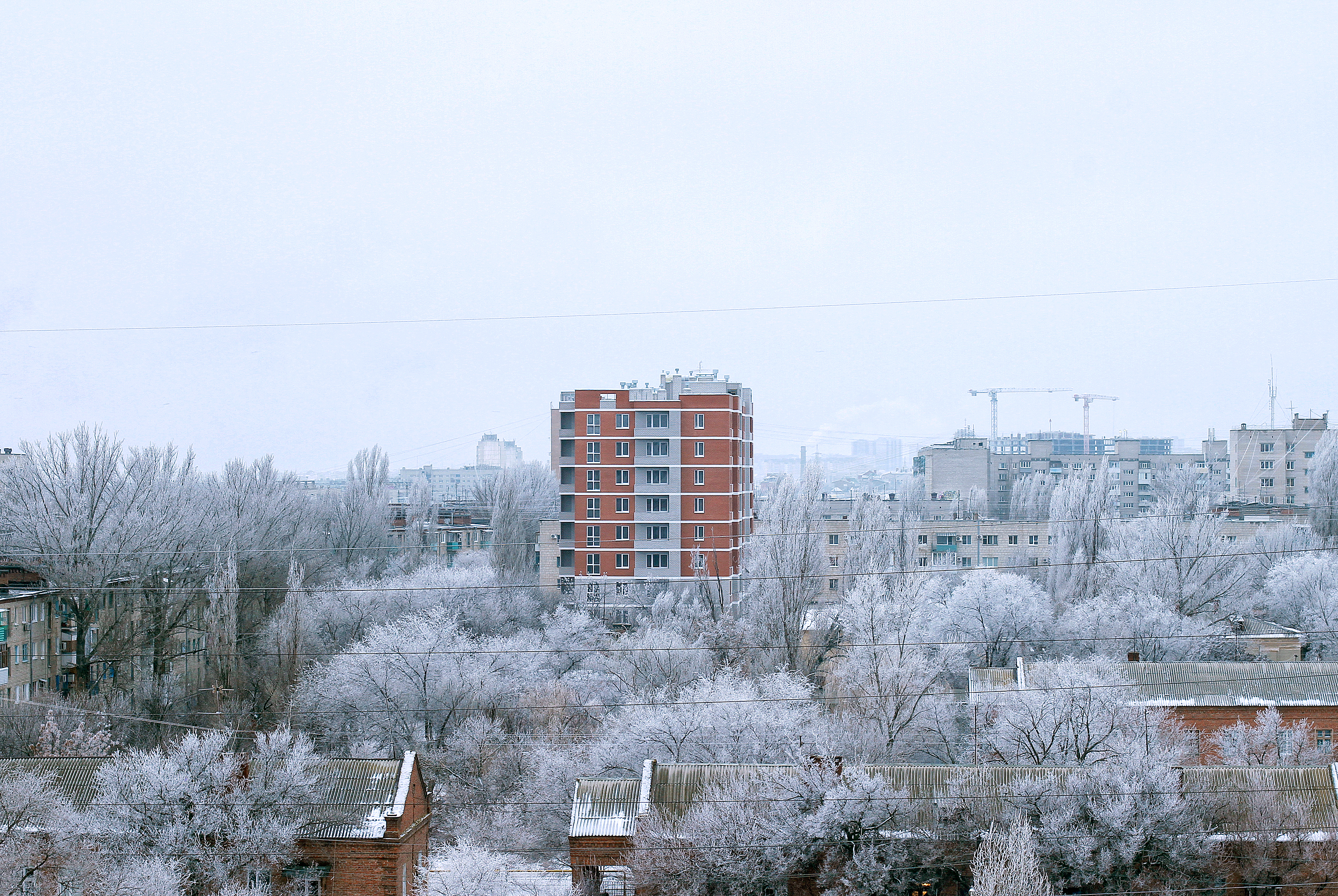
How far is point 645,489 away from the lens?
119 feet

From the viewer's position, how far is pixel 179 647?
31344 mm

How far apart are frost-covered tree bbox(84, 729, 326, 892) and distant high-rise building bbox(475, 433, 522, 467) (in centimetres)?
5578

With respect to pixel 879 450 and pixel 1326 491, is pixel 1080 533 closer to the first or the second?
pixel 1326 491

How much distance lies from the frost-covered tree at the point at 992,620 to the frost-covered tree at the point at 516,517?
1565 centimetres

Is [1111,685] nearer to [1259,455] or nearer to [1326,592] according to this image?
[1326,592]

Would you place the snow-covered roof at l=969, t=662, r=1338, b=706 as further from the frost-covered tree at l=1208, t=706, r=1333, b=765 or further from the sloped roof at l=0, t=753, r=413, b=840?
the sloped roof at l=0, t=753, r=413, b=840

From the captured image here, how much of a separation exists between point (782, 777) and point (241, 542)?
87.5 ft

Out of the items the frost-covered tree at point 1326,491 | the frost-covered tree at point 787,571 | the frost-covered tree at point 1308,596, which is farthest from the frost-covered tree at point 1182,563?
the frost-covered tree at point 1326,491

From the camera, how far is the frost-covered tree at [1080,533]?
3766 centimetres

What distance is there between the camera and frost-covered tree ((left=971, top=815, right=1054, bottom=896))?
12.0m

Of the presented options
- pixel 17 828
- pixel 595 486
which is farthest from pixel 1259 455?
pixel 17 828

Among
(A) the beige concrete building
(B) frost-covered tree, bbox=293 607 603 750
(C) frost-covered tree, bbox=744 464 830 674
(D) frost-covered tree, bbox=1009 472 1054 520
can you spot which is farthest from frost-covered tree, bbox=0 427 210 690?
(A) the beige concrete building

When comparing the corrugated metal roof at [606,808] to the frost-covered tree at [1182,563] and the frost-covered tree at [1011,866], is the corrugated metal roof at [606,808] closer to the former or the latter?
the frost-covered tree at [1011,866]

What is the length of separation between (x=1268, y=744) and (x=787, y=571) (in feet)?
48.6
